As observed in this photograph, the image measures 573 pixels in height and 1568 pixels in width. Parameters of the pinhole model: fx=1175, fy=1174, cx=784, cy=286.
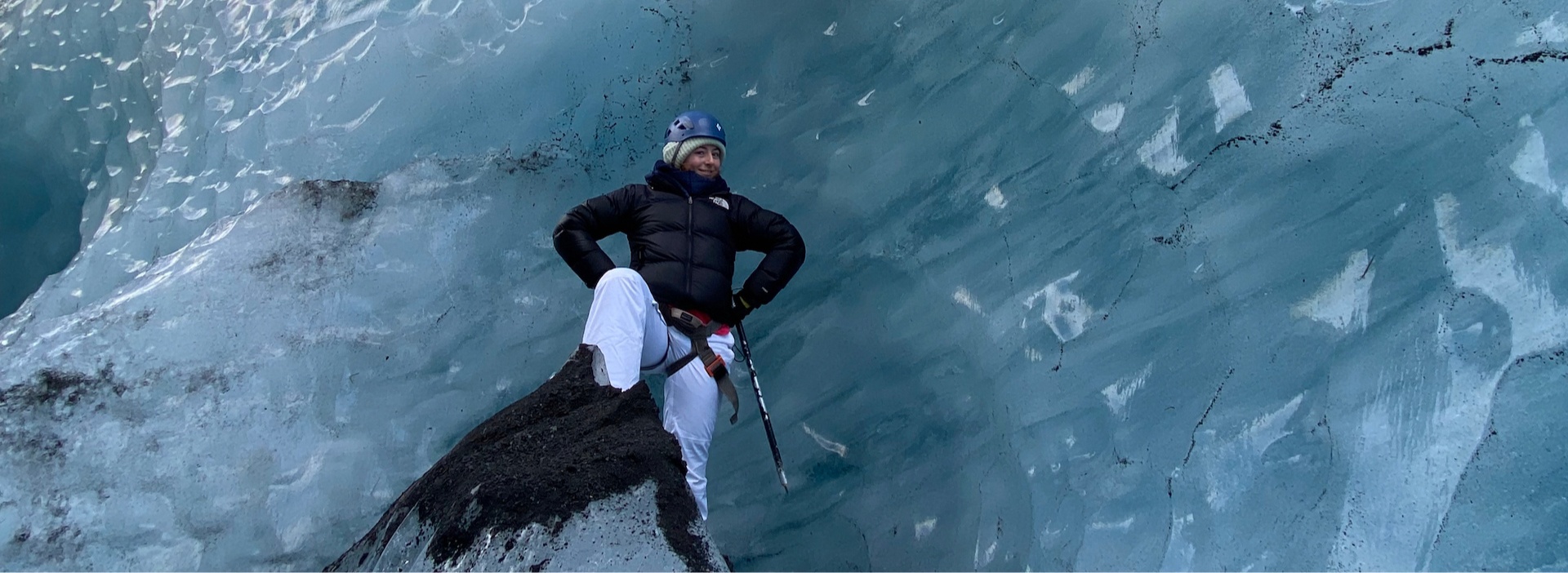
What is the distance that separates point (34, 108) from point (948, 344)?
11.3ft

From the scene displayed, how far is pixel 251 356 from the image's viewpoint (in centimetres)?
378

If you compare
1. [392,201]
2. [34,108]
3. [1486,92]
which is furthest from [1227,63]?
[34,108]

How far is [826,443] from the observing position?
389 cm

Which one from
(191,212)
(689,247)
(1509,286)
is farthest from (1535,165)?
(191,212)

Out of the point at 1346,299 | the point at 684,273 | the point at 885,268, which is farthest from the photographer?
the point at 885,268

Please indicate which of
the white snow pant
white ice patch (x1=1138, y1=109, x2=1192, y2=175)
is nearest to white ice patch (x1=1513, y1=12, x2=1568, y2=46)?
white ice patch (x1=1138, y1=109, x2=1192, y2=175)

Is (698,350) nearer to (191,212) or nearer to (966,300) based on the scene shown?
(966,300)

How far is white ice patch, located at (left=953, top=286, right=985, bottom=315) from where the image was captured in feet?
12.4

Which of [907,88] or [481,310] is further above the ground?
[907,88]

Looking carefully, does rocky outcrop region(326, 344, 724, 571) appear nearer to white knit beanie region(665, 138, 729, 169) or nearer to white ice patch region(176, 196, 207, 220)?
white knit beanie region(665, 138, 729, 169)

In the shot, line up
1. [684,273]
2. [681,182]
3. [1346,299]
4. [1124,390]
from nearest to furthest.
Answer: [1346,299] → [684,273] → [1124,390] → [681,182]

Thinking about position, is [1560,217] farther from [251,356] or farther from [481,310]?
[251,356]

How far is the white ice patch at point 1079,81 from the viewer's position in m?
3.81

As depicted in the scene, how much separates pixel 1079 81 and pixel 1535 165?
130 centimetres
